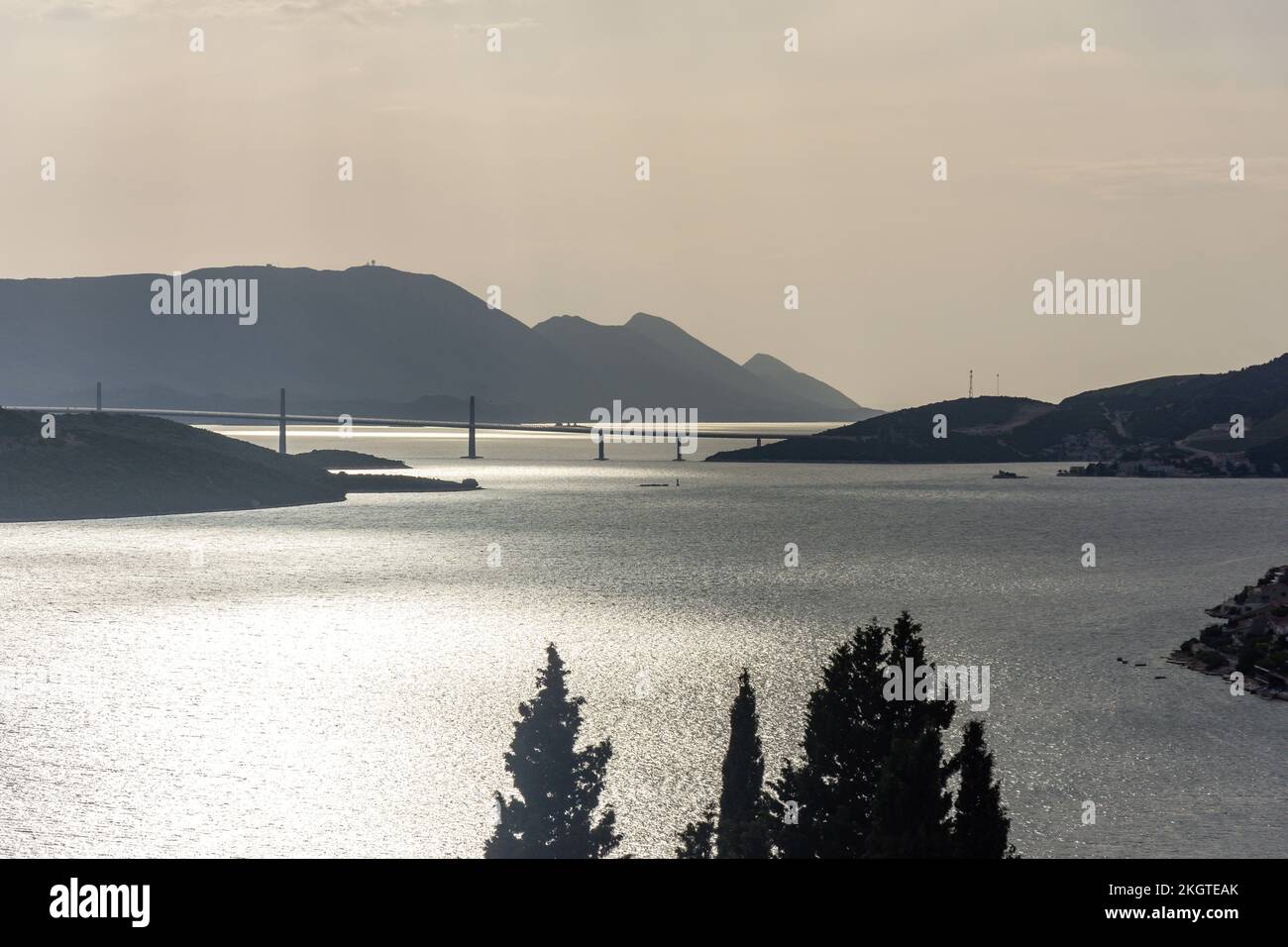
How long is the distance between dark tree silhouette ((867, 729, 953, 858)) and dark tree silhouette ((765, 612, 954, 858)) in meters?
6.38

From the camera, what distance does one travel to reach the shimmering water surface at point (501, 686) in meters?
A: 54.3

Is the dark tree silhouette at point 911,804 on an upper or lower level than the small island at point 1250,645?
upper

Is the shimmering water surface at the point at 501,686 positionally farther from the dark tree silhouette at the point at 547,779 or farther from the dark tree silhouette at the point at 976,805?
the dark tree silhouette at the point at 976,805

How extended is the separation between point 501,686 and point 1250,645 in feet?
168

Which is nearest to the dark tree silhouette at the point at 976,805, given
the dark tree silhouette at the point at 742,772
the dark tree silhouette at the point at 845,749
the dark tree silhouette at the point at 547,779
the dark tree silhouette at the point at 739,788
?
the dark tree silhouette at the point at 845,749

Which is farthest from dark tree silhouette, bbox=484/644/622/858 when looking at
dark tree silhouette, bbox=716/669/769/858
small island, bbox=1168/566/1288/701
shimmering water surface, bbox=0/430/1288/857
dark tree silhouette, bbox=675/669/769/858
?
small island, bbox=1168/566/1288/701

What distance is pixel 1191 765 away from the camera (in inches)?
2495

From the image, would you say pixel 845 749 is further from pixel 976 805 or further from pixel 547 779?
pixel 547 779

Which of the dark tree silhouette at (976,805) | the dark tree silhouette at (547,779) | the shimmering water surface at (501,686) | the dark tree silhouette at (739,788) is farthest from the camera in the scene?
the shimmering water surface at (501,686)

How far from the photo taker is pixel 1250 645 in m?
90.8

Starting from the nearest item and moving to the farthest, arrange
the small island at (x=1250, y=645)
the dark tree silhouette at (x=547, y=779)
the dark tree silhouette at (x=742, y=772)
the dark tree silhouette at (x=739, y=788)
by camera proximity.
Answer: the dark tree silhouette at (x=739, y=788) < the dark tree silhouette at (x=742, y=772) < the dark tree silhouette at (x=547, y=779) < the small island at (x=1250, y=645)

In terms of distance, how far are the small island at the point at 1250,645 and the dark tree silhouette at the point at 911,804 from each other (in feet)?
193
